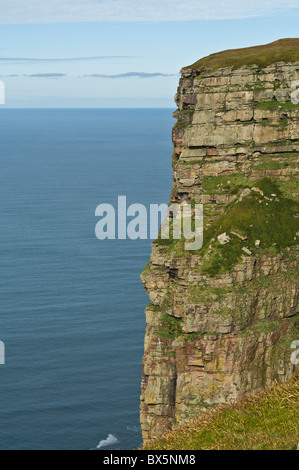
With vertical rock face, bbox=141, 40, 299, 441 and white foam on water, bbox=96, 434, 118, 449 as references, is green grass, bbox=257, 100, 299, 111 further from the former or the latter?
white foam on water, bbox=96, 434, 118, 449

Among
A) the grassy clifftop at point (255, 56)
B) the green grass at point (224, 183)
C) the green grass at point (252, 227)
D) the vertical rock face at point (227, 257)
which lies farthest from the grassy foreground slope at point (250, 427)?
the grassy clifftop at point (255, 56)

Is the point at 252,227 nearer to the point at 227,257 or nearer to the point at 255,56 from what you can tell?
the point at 227,257

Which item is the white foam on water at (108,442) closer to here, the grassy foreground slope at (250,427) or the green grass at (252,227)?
the green grass at (252,227)

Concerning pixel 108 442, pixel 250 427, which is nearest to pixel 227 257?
pixel 250 427

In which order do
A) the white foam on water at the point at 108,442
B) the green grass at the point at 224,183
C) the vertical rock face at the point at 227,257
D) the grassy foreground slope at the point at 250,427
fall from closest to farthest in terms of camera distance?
the grassy foreground slope at the point at 250,427 → the vertical rock face at the point at 227,257 → the green grass at the point at 224,183 → the white foam on water at the point at 108,442

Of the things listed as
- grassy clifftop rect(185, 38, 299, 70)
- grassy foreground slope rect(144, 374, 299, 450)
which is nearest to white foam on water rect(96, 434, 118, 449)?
grassy clifftop rect(185, 38, 299, 70)
